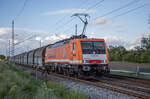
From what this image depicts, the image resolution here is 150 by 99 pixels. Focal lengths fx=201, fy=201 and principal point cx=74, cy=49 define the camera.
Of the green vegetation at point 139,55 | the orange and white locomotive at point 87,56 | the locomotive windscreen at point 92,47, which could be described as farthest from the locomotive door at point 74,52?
the green vegetation at point 139,55

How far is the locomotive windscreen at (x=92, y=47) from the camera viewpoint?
1492 cm

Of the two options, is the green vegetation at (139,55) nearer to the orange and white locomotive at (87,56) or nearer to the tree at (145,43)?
the tree at (145,43)

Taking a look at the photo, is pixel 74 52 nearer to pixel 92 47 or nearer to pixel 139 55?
pixel 92 47

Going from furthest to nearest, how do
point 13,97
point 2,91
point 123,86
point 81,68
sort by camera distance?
point 81,68
point 123,86
point 2,91
point 13,97

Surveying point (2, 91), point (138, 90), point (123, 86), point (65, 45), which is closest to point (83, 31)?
point (65, 45)

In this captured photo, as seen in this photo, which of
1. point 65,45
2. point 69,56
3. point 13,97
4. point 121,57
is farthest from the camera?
point 121,57

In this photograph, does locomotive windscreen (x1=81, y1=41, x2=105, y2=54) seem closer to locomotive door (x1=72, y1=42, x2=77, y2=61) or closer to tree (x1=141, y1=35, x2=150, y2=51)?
locomotive door (x1=72, y1=42, x2=77, y2=61)

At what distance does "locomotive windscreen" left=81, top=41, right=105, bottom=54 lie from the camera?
587 inches

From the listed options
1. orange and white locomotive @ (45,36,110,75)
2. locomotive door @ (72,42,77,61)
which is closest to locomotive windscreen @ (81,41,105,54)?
orange and white locomotive @ (45,36,110,75)

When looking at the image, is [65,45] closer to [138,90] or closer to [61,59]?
[61,59]

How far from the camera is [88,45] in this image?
15.2m

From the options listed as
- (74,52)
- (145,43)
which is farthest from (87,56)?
(145,43)

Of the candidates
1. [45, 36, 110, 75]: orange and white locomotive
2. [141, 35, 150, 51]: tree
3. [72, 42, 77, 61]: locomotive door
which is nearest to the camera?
[45, 36, 110, 75]: orange and white locomotive

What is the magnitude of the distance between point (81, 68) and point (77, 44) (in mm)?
1840
